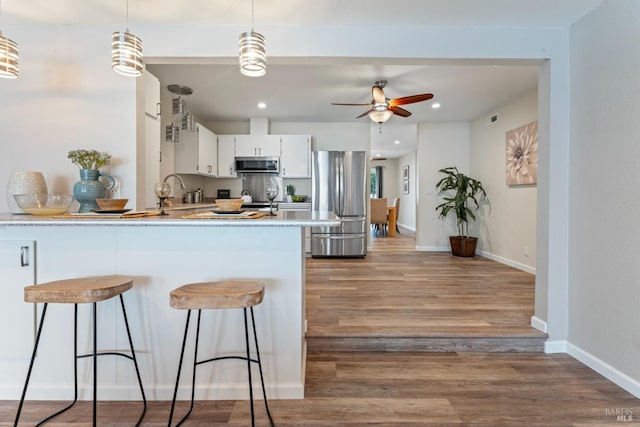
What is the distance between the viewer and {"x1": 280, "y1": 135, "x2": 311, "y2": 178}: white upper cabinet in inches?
221

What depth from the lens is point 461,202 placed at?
5.40 m

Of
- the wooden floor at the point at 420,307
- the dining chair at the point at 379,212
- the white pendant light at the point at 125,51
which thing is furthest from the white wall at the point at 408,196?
the white pendant light at the point at 125,51

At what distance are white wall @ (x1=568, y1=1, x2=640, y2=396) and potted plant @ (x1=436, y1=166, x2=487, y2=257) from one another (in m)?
3.11

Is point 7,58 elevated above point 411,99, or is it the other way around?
point 411,99

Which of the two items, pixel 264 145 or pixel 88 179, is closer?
pixel 88 179

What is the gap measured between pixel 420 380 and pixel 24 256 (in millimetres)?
2398

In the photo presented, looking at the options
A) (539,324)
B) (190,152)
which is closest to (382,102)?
(539,324)

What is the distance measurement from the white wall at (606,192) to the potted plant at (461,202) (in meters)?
3.11

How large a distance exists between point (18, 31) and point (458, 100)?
4688 mm

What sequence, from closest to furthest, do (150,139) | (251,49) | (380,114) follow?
(251,49), (150,139), (380,114)

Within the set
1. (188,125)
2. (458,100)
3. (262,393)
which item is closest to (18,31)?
(188,125)

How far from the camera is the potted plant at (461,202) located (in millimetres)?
5426

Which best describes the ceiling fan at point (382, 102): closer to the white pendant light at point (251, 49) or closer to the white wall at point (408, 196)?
the white pendant light at point (251, 49)

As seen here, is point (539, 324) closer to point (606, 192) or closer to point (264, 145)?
point (606, 192)
